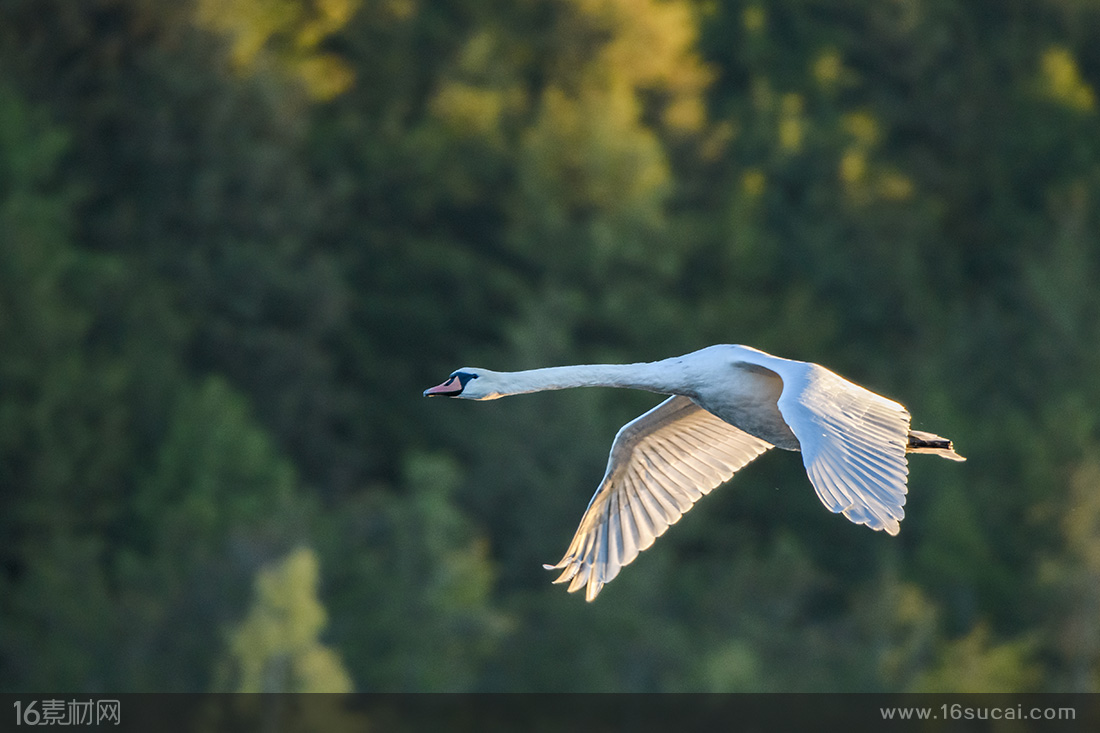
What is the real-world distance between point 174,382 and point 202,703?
880 cm

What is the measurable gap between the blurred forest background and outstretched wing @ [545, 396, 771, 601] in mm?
16069

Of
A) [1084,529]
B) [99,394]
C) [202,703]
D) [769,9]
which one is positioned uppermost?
[769,9]

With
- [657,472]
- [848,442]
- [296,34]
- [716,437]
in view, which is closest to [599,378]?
[657,472]

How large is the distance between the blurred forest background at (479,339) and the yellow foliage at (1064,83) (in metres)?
2.80

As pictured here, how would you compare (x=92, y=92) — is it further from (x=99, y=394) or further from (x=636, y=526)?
(x=636, y=526)

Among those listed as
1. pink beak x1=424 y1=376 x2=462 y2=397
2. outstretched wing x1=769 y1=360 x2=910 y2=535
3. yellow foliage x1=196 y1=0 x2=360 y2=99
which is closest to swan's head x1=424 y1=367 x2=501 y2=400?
pink beak x1=424 y1=376 x2=462 y2=397

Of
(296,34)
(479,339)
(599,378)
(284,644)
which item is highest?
(296,34)

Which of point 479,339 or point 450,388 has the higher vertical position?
point 479,339

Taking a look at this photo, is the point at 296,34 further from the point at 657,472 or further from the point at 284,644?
the point at 657,472

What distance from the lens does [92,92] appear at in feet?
124

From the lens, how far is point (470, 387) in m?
10.9

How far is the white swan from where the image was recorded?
9445 mm

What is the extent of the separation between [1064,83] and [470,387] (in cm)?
4138

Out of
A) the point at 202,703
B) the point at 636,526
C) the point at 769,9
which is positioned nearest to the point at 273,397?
the point at 202,703
